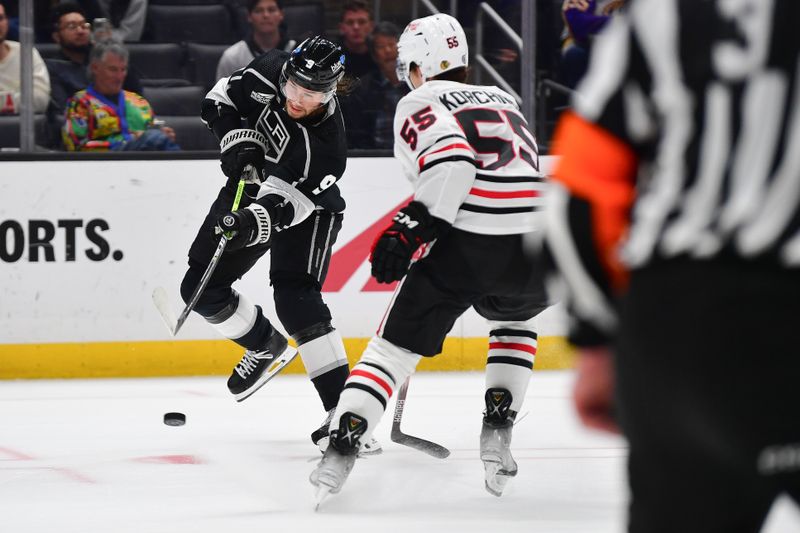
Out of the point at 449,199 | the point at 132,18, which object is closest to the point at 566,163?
the point at 449,199

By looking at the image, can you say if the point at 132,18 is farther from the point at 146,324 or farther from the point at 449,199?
the point at 449,199

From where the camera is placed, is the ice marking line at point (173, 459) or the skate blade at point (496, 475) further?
the ice marking line at point (173, 459)

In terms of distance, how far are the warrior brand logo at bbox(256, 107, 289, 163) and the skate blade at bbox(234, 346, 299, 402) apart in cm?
69

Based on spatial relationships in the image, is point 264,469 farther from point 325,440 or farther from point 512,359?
point 512,359

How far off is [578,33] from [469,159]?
2734mm

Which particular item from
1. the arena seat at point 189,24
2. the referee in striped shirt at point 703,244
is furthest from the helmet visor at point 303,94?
the referee in striped shirt at point 703,244

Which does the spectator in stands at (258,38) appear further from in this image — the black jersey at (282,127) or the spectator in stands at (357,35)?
the black jersey at (282,127)

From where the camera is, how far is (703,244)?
2.93ft

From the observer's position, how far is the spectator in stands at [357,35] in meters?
4.97

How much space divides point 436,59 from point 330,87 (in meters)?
0.56

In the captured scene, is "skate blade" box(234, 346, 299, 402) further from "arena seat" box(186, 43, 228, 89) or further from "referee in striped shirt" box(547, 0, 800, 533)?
"referee in striped shirt" box(547, 0, 800, 533)

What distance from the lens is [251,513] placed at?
8.25ft

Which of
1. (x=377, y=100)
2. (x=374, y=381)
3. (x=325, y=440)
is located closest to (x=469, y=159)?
(x=374, y=381)

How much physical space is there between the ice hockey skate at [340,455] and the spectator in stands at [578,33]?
2.93m
